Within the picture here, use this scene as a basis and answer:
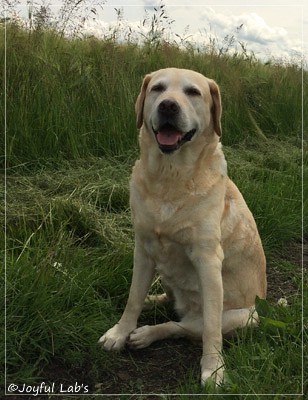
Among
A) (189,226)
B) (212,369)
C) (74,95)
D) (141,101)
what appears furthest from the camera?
(74,95)

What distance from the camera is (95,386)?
2.20m

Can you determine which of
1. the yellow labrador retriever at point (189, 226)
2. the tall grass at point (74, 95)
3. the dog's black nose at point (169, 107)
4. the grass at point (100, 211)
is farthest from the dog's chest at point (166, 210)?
the tall grass at point (74, 95)

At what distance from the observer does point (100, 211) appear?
3.61m

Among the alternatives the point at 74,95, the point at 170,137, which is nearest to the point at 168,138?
the point at 170,137

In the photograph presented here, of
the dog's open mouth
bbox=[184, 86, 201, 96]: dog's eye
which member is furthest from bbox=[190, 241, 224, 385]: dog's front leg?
bbox=[184, 86, 201, 96]: dog's eye

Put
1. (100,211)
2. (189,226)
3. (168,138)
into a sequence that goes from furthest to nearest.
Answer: (100,211) → (168,138) → (189,226)

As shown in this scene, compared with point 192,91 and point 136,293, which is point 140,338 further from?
point 192,91

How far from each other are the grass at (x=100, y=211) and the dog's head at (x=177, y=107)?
32.0 inches

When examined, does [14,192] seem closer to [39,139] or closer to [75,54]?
[39,139]

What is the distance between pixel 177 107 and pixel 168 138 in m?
0.16

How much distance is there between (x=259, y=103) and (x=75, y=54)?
2909 millimetres

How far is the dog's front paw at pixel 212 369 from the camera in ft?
7.16

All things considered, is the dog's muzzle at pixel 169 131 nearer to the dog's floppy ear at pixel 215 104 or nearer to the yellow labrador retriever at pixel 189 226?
the yellow labrador retriever at pixel 189 226

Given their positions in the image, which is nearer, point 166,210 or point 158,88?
point 166,210
